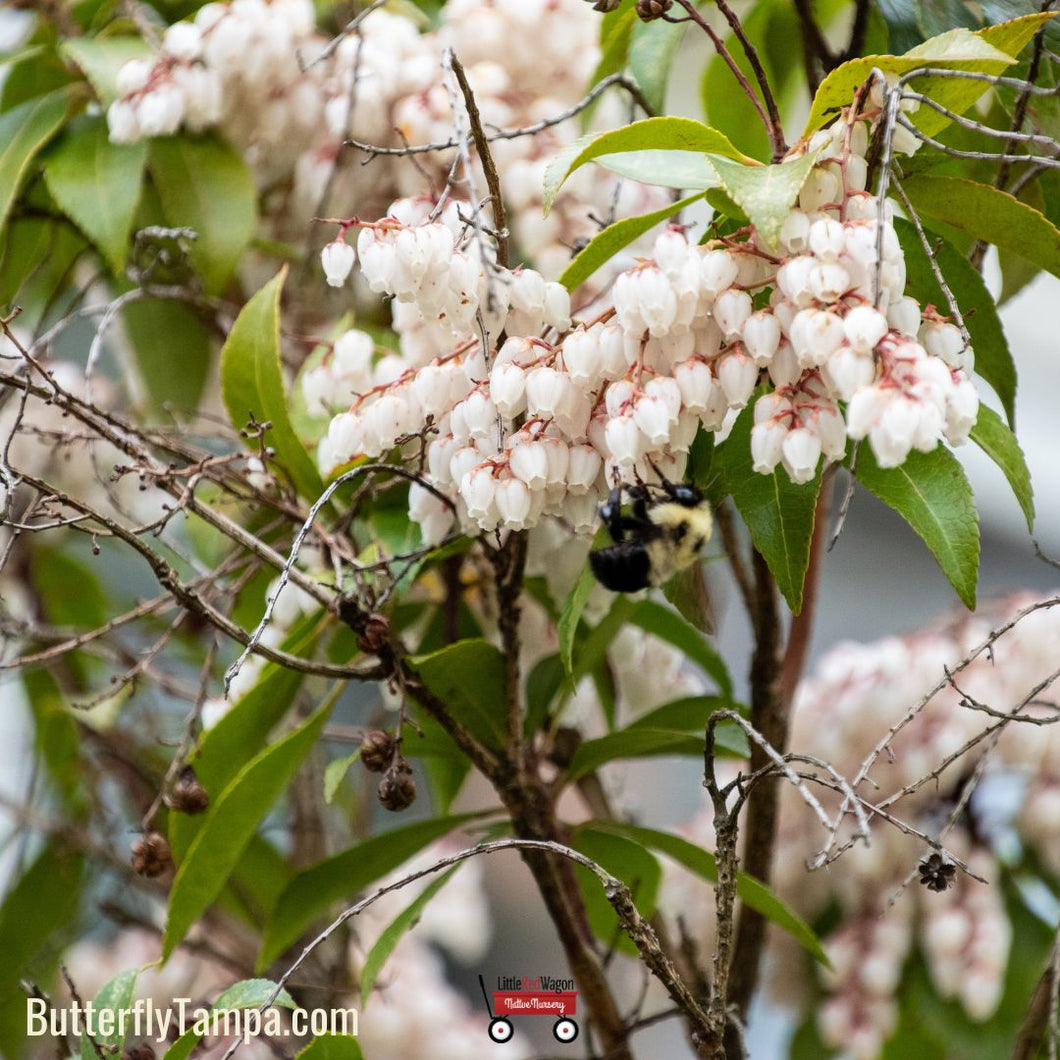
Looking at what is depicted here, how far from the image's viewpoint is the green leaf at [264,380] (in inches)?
34.5

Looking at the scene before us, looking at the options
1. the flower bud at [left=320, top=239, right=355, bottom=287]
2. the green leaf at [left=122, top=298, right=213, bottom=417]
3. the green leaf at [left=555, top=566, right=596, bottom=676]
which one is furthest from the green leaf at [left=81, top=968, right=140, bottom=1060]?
the green leaf at [left=122, top=298, right=213, bottom=417]

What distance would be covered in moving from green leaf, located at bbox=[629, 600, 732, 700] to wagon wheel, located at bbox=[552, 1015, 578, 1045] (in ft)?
0.99

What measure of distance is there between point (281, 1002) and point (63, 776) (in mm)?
856

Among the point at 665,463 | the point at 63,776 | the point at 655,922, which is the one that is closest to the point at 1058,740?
the point at 655,922

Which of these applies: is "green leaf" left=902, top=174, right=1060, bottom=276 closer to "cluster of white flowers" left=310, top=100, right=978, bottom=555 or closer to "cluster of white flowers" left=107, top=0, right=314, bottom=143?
"cluster of white flowers" left=310, top=100, right=978, bottom=555

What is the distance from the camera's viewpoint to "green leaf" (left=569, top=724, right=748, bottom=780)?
34.4 inches

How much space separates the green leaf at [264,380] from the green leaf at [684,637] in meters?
0.27

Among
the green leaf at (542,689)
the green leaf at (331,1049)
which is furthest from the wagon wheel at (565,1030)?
the green leaf at (542,689)

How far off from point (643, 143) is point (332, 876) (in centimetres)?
55

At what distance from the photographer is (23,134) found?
1.08m

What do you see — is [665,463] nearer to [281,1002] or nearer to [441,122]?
[281,1002]

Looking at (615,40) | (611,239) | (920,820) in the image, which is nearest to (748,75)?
(615,40)

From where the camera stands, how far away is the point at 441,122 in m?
1.06

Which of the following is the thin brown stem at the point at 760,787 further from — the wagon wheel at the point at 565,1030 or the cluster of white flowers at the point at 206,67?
the cluster of white flowers at the point at 206,67
